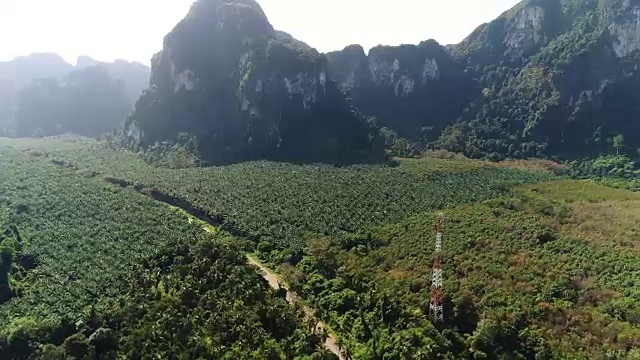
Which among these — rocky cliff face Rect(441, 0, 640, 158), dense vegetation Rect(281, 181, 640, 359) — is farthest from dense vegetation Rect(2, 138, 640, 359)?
rocky cliff face Rect(441, 0, 640, 158)

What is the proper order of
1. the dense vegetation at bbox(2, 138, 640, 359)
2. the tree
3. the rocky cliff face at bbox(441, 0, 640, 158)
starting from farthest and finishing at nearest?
the rocky cliff face at bbox(441, 0, 640, 158)
the tree
the dense vegetation at bbox(2, 138, 640, 359)

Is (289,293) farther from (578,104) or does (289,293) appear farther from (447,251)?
(578,104)

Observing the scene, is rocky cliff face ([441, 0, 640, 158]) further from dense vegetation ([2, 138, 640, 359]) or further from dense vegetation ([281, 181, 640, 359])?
dense vegetation ([281, 181, 640, 359])

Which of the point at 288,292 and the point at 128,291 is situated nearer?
the point at 128,291

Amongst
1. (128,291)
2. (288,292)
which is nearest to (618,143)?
(288,292)

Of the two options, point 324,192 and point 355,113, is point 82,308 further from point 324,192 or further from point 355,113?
point 355,113

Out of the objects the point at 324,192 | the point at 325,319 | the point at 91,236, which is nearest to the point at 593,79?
the point at 324,192

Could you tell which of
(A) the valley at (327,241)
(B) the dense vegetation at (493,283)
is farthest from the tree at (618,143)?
(B) the dense vegetation at (493,283)

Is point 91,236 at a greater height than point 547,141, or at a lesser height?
lesser
